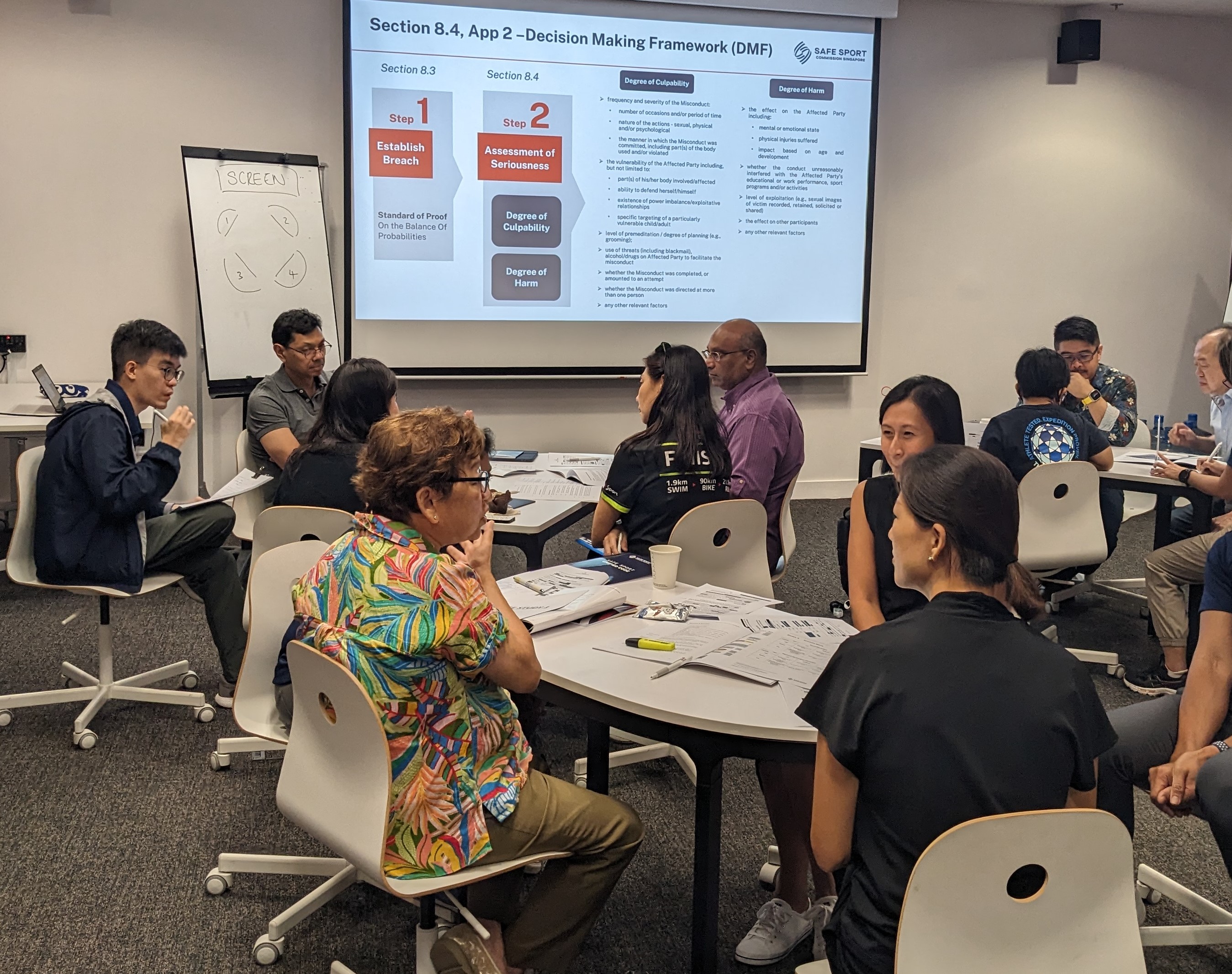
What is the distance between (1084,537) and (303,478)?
285 centimetres

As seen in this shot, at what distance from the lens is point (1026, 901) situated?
1.37 m

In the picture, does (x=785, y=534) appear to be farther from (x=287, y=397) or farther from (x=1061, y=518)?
(x=287, y=397)

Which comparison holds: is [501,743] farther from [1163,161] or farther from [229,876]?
[1163,161]

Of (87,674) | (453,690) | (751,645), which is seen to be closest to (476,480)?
(453,690)

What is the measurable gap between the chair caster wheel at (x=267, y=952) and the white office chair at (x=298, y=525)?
88 cm

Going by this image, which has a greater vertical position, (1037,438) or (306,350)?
(306,350)

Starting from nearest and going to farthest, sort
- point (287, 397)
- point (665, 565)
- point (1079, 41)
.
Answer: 1. point (665, 565)
2. point (287, 397)
3. point (1079, 41)

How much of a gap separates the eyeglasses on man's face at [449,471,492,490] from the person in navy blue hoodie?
5.31 ft

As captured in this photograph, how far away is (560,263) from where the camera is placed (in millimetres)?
6402

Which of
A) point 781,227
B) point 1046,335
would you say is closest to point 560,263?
point 781,227

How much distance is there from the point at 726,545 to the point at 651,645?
34.4 inches

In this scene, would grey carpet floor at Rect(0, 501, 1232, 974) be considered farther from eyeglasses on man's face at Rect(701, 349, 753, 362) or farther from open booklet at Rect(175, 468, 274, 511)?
eyeglasses on man's face at Rect(701, 349, 753, 362)

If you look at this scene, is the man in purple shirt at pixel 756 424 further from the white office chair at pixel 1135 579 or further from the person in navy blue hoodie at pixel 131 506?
the white office chair at pixel 1135 579

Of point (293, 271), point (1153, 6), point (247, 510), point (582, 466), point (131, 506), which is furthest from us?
point (1153, 6)
